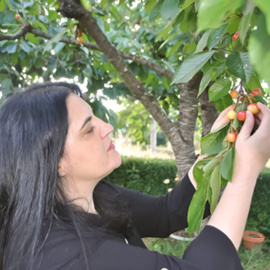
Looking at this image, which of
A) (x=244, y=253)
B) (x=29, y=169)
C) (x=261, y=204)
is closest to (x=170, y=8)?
(x=29, y=169)

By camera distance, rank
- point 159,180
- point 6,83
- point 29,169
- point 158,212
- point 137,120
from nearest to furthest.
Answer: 1. point 29,169
2. point 158,212
3. point 6,83
4. point 159,180
5. point 137,120

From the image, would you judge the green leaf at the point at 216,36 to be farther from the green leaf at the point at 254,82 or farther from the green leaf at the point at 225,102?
the green leaf at the point at 225,102

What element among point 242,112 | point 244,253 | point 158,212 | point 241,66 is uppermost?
point 241,66

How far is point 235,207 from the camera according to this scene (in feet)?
2.84

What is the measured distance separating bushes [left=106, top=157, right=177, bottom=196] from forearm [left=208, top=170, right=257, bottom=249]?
4407mm

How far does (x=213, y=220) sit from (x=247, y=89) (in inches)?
14.8

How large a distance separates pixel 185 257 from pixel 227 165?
282mm

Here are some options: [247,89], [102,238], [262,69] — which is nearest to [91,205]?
[102,238]

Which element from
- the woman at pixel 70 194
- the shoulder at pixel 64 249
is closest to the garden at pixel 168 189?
the woman at pixel 70 194

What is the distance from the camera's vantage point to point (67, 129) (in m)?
1.11

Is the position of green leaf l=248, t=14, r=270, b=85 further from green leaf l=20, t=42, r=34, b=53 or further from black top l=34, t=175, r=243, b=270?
green leaf l=20, t=42, r=34, b=53

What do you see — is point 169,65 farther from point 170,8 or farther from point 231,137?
point 231,137

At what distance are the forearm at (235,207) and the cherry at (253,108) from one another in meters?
0.17

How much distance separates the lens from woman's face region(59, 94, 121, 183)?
112 cm
